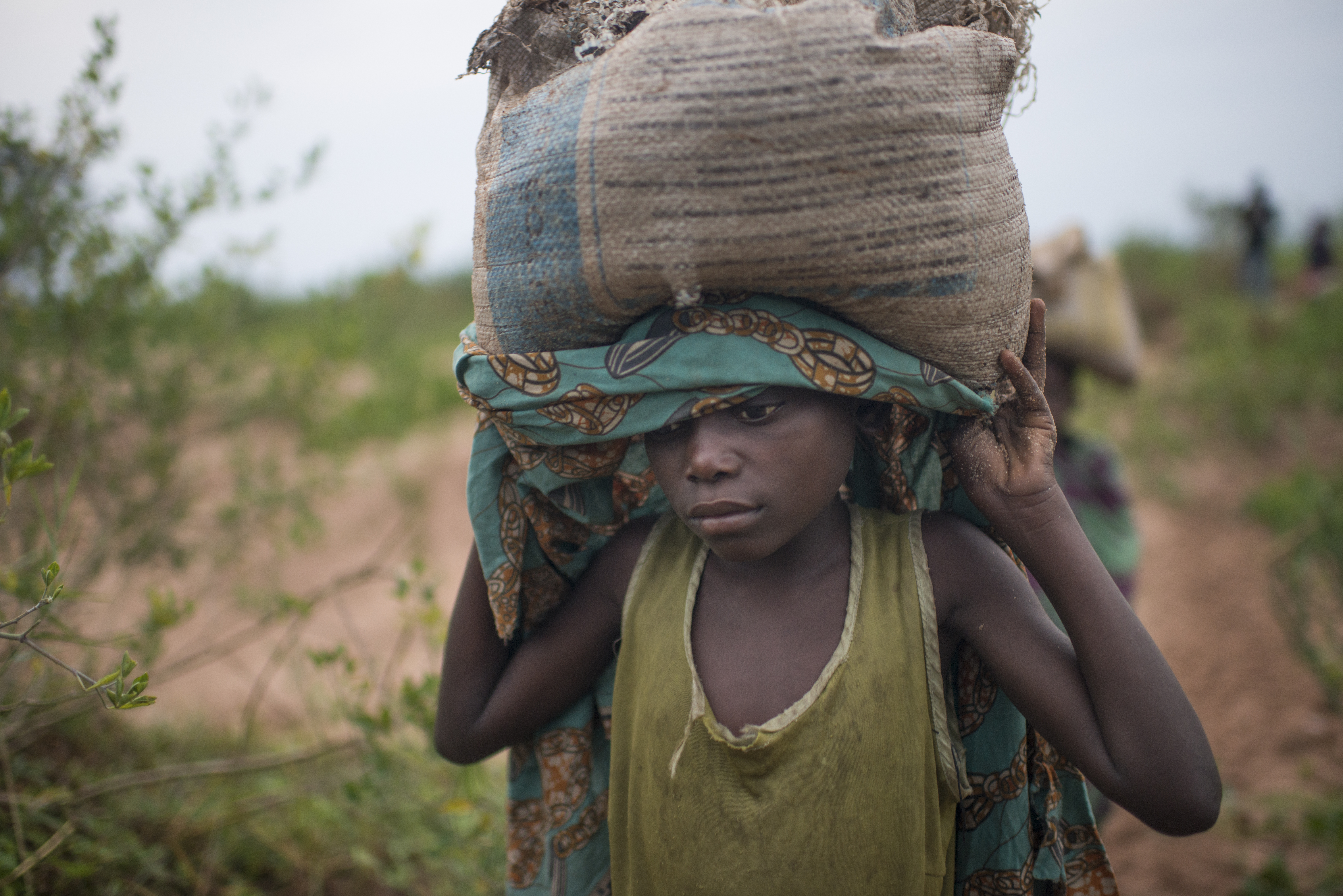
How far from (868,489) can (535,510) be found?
591 millimetres

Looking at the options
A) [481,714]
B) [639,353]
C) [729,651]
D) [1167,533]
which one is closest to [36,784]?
[481,714]

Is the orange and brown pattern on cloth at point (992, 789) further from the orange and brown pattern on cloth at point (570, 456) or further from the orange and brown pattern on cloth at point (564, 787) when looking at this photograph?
the orange and brown pattern on cloth at point (570, 456)

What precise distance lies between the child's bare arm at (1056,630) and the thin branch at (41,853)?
176cm

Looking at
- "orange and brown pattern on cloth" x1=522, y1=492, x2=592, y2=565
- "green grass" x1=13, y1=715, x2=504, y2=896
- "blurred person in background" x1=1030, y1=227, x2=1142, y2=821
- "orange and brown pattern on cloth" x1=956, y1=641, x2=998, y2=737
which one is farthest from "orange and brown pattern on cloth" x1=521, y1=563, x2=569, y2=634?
"blurred person in background" x1=1030, y1=227, x2=1142, y2=821

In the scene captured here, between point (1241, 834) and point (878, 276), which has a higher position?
point (878, 276)

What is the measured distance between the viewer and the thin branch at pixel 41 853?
155 centimetres

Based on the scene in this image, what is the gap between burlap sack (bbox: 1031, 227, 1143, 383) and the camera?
2887 millimetres

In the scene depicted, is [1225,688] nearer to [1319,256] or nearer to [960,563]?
[960,563]

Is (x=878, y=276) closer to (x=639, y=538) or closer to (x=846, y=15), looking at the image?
(x=846, y=15)

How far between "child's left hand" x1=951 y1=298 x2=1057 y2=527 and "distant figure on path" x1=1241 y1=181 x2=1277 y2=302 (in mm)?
11183

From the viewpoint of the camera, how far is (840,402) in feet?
3.88

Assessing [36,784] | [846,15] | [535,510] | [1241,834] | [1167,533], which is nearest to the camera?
[846,15]

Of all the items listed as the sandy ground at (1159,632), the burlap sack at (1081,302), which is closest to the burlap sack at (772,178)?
the sandy ground at (1159,632)

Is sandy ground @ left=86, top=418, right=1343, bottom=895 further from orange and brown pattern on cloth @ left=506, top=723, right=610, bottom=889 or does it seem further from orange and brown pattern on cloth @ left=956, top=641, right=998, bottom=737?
orange and brown pattern on cloth @ left=956, top=641, right=998, bottom=737
